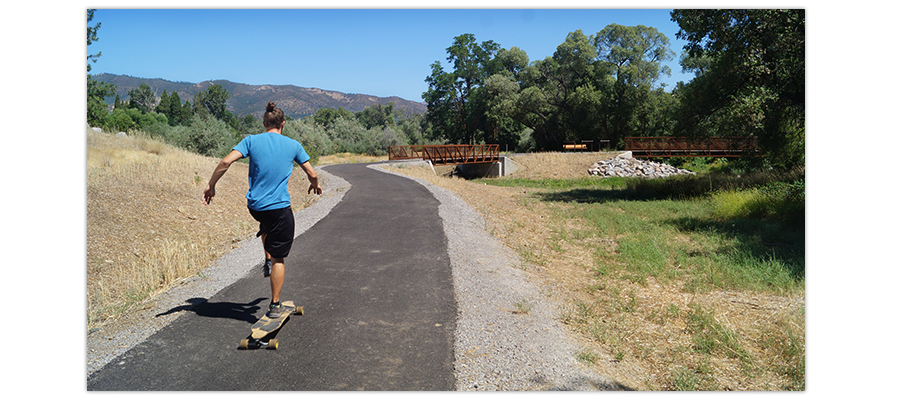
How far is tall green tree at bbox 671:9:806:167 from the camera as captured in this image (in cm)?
1268

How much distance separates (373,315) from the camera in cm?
473

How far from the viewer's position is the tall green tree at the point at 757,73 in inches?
499

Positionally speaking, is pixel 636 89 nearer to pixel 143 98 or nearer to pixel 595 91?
pixel 595 91

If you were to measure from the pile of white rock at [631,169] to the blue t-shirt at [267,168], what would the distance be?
109ft

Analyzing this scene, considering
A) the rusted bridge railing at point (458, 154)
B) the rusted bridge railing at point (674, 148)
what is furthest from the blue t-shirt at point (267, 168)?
the rusted bridge railing at point (674, 148)

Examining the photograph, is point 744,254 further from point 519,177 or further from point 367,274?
point 519,177

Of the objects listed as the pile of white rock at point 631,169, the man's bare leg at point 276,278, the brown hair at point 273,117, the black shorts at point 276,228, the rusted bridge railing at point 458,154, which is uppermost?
the rusted bridge railing at point 458,154

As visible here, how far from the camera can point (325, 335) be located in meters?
4.18

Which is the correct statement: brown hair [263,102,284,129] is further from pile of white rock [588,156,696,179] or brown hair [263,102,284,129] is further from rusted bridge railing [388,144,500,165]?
pile of white rock [588,156,696,179]

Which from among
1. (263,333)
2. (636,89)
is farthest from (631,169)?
(263,333)

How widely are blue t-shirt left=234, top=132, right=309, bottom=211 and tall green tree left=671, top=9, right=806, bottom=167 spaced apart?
43.2 ft

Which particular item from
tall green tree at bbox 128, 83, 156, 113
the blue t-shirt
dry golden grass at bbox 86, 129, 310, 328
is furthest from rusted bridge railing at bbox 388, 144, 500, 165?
tall green tree at bbox 128, 83, 156, 113

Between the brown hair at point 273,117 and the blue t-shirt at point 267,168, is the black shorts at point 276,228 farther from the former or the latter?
the brown hair at point 273,117

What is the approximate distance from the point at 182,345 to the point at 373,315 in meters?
1.68
